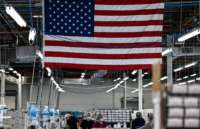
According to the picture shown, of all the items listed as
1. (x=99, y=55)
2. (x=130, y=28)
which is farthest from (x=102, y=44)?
(x=130, y=28)

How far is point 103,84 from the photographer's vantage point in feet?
162

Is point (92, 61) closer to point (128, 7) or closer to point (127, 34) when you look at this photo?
point (127, 34)

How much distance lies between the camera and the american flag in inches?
389

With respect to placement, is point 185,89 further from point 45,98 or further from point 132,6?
point 45,98

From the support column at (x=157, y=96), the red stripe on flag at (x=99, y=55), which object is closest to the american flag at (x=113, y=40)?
the red stripe on flag at (x=99, y=55)

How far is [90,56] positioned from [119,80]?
1490 inches

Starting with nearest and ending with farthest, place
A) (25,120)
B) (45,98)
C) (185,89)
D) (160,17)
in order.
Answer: (185,89) → (160,17) → (25,120) → (45,98)

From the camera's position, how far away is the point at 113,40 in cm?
998

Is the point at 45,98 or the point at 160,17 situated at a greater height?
the point at 160,17

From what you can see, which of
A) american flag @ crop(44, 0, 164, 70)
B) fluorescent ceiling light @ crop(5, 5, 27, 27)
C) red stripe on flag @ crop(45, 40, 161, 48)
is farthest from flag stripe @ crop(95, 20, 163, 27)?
fluorescent ceiling light @ crop(5, 5, 27, 27)

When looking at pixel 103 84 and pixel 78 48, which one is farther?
pixel 103 84

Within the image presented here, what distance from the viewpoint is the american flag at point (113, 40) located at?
9875 mm

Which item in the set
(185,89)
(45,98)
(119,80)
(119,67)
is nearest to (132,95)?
(119,80)

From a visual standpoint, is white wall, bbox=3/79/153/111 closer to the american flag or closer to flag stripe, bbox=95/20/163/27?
the american flag
